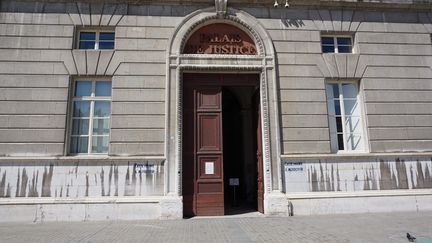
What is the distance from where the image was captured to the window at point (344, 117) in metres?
11.6

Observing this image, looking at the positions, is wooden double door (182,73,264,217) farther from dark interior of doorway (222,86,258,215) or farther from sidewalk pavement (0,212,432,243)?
dark interior of doorway (222,86,258,215)

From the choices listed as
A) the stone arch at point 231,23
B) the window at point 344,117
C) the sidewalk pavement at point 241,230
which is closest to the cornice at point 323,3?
the stone arch at point 231,23

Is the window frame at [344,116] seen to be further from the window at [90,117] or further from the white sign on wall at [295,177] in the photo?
the window at [90,117]

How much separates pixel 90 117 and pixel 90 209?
3037 millimetres

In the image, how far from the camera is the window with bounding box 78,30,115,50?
11320 mm

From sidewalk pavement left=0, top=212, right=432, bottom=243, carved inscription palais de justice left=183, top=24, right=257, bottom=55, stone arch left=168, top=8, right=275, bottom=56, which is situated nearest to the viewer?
sidewalk pavement left=0, top=212, right=432, bottom=243

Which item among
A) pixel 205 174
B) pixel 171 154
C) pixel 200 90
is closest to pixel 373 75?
pixel 200 90

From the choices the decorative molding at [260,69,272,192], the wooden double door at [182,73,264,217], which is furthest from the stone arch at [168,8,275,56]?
the wooden double door at [182,73,264,217]

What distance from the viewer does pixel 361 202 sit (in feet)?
35.6

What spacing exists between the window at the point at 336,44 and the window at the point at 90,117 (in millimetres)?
8113

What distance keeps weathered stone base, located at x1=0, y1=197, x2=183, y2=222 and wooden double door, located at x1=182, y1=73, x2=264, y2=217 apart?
2.78 feet

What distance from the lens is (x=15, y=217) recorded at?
979cm

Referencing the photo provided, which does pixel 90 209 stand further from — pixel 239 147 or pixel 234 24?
pixel 239 147

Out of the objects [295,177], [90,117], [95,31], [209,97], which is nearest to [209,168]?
[209,97]
